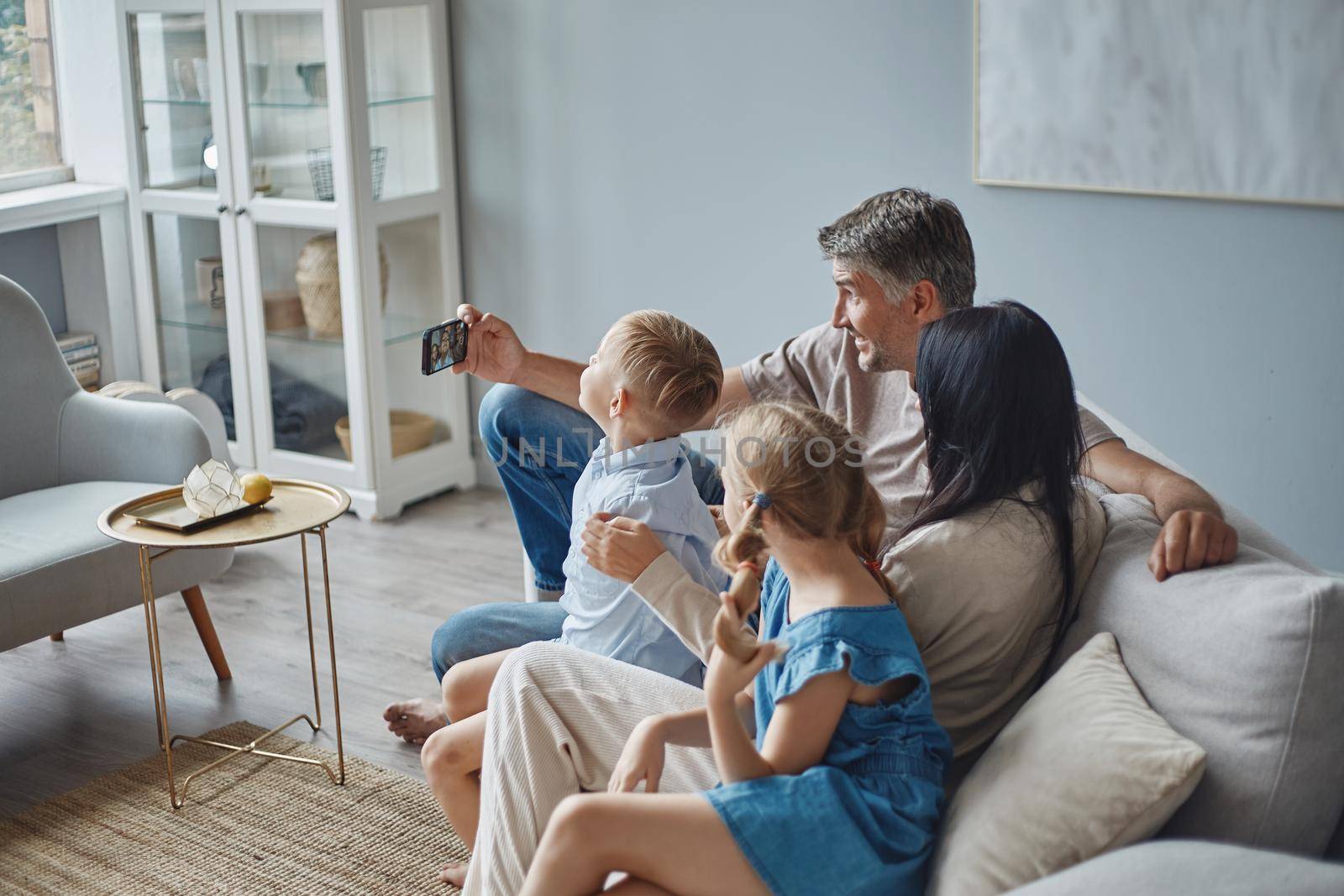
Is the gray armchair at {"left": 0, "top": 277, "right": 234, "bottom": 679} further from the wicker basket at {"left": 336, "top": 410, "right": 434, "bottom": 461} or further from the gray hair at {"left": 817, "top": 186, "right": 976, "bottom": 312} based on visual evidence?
the gray hair at {"left": 817, "top": 186, "right": 976, "bottom": 312}

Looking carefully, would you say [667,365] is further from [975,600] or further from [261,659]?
[261,659]

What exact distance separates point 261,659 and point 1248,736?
2228mm

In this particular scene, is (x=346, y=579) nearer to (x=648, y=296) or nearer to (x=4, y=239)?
(x=648, y=296)

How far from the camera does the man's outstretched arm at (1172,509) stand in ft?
4.81

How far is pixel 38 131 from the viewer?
4.23 metres

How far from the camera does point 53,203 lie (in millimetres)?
3961

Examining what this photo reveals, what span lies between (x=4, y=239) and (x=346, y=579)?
62.9 inches

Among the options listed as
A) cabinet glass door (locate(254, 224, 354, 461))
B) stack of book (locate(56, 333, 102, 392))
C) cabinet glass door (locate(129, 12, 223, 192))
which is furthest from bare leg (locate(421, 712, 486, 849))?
stack of book (locate(56, 333, 102, 392))

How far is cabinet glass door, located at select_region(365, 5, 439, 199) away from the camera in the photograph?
3.76m

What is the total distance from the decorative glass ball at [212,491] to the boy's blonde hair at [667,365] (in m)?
0.84

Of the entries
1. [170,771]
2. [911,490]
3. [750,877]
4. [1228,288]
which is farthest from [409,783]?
[1228,288]

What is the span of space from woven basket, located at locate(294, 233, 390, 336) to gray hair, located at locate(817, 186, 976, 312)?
6.74 ft

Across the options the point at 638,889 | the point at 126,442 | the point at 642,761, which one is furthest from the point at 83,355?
the point at 638,889

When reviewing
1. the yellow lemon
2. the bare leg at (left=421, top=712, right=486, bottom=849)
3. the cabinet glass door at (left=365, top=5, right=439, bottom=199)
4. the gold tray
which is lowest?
the bare leg at (left=421, top=712, right=486, bottom=849)
